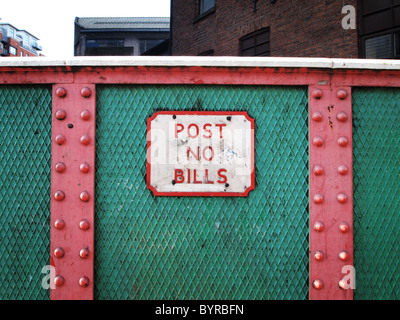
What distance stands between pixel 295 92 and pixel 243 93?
32 cm

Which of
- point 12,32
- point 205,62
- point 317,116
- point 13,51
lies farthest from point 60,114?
point 12,32

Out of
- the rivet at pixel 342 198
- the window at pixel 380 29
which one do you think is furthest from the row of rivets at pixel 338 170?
the window at pixel 380 29

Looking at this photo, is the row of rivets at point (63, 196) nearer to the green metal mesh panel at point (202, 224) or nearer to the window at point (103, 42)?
the green metal mesh panel at point (202, 224)

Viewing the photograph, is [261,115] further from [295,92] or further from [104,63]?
[104,63]

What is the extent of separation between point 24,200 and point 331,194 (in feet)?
6.05

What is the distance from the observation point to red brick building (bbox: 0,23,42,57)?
50500 mm

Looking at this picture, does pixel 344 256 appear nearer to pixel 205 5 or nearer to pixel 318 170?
pixel 318 170

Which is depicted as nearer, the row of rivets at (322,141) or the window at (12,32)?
the row of rivets at (322,141)

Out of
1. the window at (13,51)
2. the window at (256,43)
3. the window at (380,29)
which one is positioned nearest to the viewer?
the window at (380,29)

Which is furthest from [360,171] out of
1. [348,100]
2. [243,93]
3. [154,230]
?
[154,230]

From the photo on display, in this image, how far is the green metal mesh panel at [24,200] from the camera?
69.4 inches

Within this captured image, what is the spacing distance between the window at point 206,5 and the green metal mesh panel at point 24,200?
28.4ft

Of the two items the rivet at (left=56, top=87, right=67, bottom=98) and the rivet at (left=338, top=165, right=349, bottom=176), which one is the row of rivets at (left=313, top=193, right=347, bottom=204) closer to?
the rivet at (left=338, top=165, right=349, bottom=176)

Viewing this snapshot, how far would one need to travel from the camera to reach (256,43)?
7574 mm
